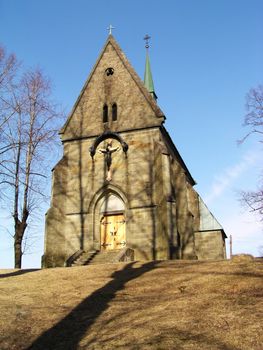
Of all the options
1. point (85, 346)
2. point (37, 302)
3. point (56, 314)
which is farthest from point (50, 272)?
point (85, 346)

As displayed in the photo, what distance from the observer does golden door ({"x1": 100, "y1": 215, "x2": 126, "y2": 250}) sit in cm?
2431


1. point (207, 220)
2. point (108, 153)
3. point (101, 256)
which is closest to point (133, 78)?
point (108, 153)

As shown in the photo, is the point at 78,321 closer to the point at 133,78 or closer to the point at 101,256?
the point at 101,256

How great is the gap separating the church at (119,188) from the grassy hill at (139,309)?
797 cm

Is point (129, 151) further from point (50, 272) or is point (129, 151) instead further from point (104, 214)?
point (50, 272)

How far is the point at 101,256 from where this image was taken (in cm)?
2262

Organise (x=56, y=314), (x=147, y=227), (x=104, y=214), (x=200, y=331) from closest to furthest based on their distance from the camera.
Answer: (x=200, y=331) → (x=56, y=314) → (x=147, y=227) → (x=104, y=214)

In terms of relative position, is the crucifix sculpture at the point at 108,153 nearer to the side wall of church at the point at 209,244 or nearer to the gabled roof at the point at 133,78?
the gabled roof at the point at 133,78

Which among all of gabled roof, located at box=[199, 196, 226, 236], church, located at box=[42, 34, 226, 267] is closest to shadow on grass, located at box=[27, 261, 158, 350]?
church, located at box=[42, 34, 226, 267]

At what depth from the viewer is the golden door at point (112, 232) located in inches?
957

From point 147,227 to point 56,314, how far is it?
1340cm

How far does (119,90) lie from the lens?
27266 millimetres

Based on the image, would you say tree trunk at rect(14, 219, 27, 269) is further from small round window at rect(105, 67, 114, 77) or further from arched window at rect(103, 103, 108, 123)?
small round window at rect(105, 67, 114, 77)

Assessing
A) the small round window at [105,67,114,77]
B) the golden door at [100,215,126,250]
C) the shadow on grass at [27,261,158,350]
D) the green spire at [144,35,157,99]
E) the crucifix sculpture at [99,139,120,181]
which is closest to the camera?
the shadow on grass at [27,261,158,350]
